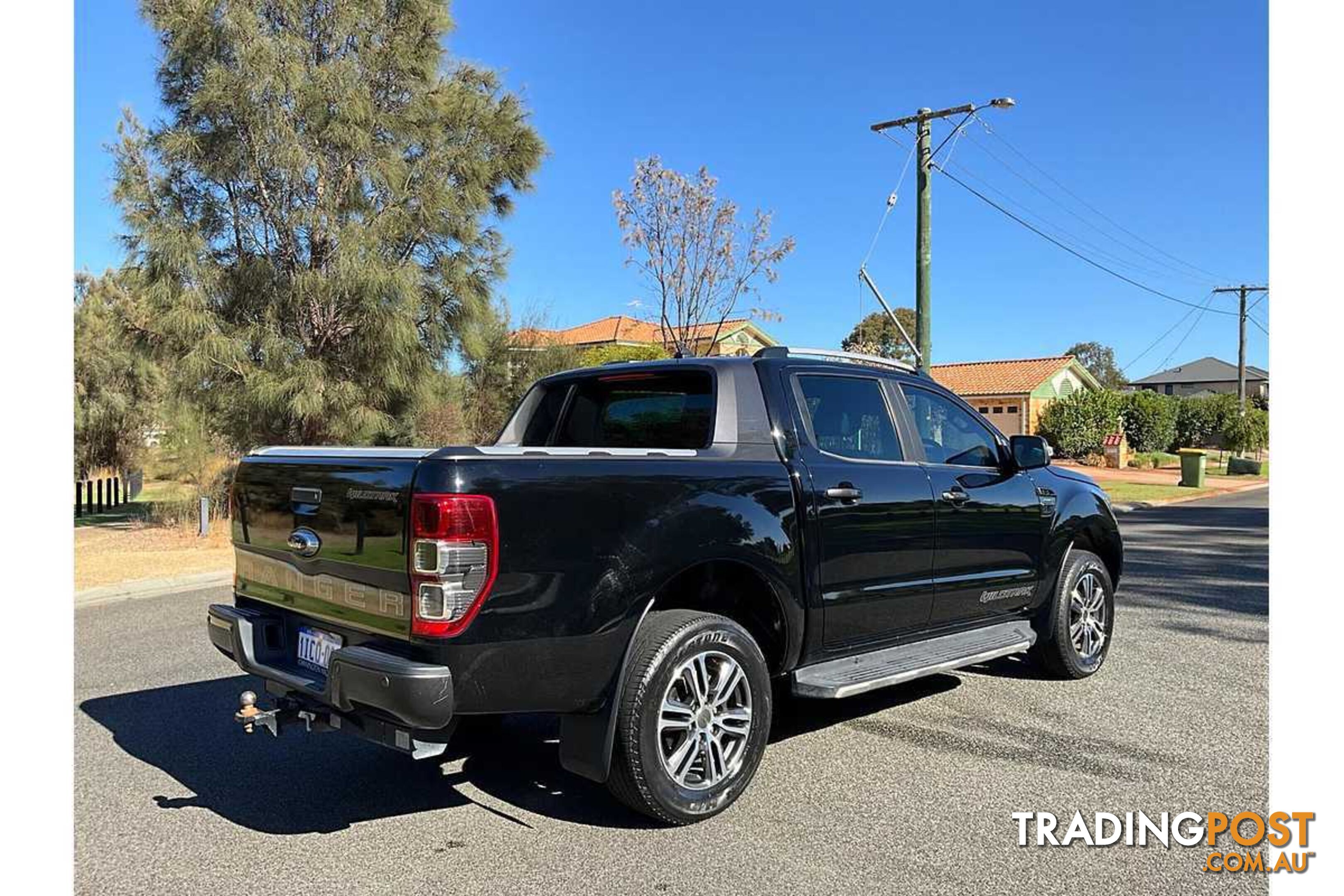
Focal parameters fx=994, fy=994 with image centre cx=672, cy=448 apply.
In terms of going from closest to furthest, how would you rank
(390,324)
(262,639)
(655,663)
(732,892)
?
(732,892) → (655,663) → (262,639) → (390,324)

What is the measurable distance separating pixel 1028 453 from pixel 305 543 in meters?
4.00

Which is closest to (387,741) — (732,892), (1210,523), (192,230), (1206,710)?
(732,892)

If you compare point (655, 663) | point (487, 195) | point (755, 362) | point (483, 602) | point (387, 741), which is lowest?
point (387, 741)

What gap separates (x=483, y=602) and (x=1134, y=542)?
41.1ft

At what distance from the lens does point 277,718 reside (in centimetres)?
400

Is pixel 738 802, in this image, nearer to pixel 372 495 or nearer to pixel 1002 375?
pixel 372 495

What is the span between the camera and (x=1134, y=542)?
13.8m

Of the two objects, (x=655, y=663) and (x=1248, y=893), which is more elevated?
(x=655, y=663)

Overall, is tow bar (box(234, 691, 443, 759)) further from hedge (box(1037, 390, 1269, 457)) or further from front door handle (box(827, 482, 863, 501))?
hedge (box(1037, 390, 1269, 457))

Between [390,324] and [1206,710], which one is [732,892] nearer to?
[1206,710]

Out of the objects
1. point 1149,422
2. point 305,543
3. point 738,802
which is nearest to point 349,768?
point 305,543

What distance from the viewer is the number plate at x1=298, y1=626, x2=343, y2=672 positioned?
3.96m

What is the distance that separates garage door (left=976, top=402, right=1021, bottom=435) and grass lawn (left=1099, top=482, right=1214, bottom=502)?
19.2 m

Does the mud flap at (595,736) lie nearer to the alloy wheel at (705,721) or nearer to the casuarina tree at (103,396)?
the alloy wheel at (705,721)
